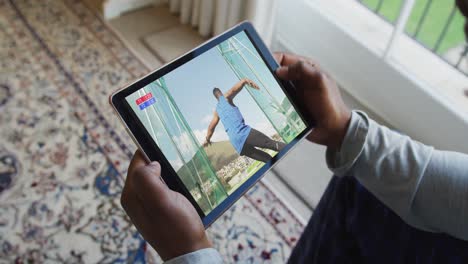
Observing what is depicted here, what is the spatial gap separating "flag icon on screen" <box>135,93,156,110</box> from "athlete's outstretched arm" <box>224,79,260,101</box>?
13 centimetres

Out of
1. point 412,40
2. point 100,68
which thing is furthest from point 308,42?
point 100,68

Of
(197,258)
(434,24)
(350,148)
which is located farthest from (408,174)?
(434,24)

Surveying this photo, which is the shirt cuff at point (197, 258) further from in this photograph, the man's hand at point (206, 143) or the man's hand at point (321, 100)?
the man's hand at point (321, 100)

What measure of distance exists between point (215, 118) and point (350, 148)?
0.24m

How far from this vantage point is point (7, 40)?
1526 millimetres

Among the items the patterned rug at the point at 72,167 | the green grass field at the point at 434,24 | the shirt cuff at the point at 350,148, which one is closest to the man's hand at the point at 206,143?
the shirt cuff at the point at 350,148

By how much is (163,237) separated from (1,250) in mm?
739

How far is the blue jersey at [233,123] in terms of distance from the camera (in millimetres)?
596

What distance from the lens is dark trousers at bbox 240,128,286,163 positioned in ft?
1.99

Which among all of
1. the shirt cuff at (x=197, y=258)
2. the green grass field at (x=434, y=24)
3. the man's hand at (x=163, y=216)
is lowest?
the shirt cuff at (x=197, y=258)

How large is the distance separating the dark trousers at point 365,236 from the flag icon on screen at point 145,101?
35 centimetres

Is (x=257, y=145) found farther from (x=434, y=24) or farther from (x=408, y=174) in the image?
(x=434, y=24)

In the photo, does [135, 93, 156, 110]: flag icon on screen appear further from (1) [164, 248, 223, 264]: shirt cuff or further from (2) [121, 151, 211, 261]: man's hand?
(1) [164, 248, 223, 264]: shirt cuff

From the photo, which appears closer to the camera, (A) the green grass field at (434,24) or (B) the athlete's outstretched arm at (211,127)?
(B) the athlete's outstretched arm at (211,127)
